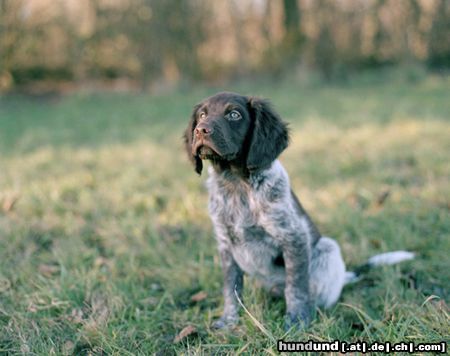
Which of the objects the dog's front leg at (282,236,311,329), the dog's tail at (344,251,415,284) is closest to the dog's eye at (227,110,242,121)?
the dog's front leg at (282,236,311,329)

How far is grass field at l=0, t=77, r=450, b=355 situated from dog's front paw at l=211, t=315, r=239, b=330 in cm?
9

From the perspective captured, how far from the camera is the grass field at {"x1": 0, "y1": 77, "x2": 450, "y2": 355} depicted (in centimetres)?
268

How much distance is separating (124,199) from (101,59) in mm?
17130

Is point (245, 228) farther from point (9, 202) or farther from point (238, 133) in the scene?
point (9, 202)

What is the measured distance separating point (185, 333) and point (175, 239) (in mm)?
1436

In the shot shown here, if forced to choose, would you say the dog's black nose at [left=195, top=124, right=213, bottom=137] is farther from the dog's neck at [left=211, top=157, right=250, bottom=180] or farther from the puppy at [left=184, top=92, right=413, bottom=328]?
the dog's neck at [left=211, top=157, right=250, bottom=180]

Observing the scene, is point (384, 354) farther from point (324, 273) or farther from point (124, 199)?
point (124, 199)

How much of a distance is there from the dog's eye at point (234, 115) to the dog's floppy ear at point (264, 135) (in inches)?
4.7

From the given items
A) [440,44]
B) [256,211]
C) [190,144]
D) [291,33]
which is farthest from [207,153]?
[440,44]

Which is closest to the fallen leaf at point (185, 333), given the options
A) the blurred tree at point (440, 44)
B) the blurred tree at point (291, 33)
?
the blurred tree at point (291, 33)

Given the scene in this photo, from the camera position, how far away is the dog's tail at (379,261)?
3.45m

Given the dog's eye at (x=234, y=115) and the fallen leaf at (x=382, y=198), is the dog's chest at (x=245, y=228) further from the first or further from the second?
the fallen leaf at (x=382, y=198)

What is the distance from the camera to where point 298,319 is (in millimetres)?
2848

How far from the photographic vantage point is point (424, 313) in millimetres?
2598
